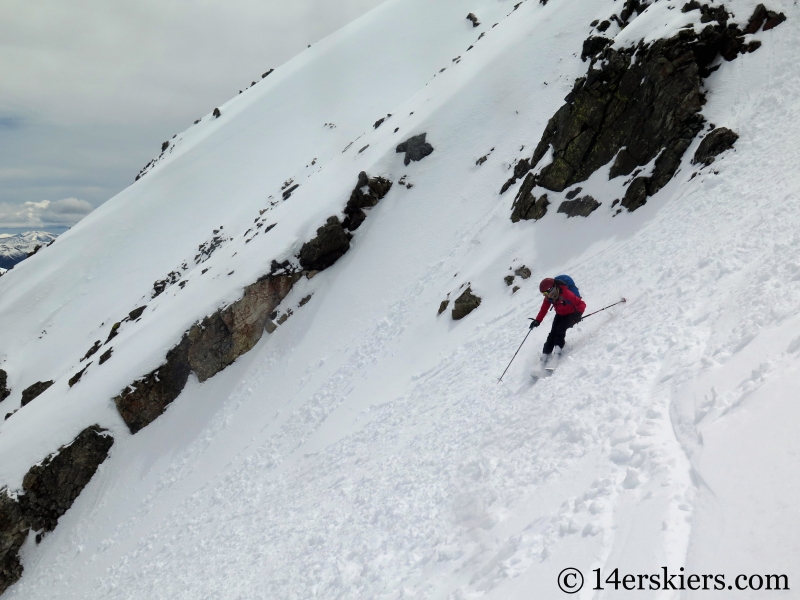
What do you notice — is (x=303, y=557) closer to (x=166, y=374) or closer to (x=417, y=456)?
(x=417, y=456)

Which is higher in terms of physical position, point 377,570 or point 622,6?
point 622,6

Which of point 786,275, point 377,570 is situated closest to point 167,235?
point 377,570

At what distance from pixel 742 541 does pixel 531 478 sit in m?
3.20

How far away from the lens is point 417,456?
10352 mm

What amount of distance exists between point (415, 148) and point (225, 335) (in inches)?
638

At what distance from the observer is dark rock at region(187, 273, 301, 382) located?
79.4 feet

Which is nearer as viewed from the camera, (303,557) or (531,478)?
(531,478)

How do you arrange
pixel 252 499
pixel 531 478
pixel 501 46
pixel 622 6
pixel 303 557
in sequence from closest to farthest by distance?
1. pixel 531 478
2. pixel 303 557
3. pixel 252 499
4. pixel 622 6
5. pixel 501 46

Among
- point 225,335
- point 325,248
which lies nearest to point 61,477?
point 225,335

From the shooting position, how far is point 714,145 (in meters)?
14.3

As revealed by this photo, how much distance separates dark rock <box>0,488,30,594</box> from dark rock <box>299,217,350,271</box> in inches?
736

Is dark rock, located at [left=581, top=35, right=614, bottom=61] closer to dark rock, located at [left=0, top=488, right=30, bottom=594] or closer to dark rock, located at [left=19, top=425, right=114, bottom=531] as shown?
dark rock, located at [left=19, top=425, right=114, bottom=531]

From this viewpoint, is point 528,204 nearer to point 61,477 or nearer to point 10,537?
point 61,477

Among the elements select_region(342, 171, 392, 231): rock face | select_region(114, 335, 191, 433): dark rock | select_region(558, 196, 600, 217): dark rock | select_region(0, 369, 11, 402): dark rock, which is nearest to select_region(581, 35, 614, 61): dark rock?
select_region(558, 196, 600, 217): dark rock
